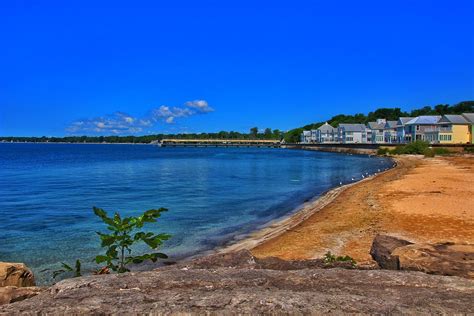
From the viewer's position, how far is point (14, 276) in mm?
5383

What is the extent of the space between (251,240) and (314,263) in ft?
35.1

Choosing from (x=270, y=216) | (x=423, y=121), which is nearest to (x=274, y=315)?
(x=270, y=216)

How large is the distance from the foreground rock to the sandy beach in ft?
9.65

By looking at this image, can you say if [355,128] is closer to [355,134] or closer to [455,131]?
[355,134]

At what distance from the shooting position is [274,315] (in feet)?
10.7

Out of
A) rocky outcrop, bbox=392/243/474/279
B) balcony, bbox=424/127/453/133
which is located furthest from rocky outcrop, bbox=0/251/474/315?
balcony, bbox=424/127/453/133

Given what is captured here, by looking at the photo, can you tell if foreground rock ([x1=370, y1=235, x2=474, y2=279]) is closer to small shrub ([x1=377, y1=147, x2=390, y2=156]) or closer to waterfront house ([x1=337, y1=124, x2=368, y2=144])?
small shrub ([x1=377, y1=147, x2=390, y2=156])

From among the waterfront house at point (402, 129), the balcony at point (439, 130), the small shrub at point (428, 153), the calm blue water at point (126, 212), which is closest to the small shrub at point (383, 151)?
the balcony at point (439, 130)

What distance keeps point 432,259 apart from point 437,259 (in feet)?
0.23

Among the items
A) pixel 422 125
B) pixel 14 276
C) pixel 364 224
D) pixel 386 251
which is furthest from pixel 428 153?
pixel 14 276

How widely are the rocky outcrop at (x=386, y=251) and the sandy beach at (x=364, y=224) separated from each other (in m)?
1.73

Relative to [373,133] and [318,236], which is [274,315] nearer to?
[318,236]

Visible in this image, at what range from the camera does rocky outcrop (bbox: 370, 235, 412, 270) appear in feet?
20.4

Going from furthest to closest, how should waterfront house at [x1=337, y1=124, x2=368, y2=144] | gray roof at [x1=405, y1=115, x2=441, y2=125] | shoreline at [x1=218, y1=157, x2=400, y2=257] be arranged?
waterfront house at [x1=337, y1=124, x2=368, y2=144] → gray roof at [x1=405, y1=115, x2=441, y2=125] → shoreline at [x1=218, y1=157, x2=400, y2=257]
